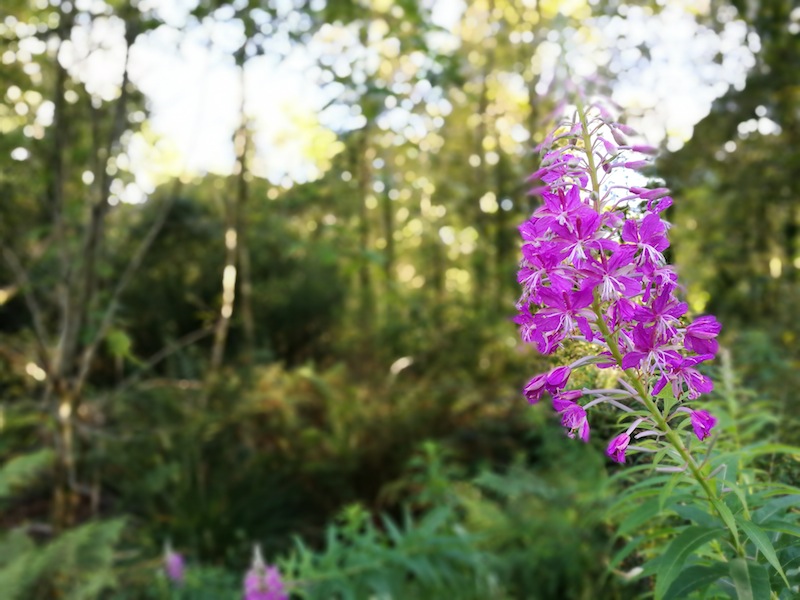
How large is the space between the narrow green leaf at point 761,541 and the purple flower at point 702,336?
22 cm

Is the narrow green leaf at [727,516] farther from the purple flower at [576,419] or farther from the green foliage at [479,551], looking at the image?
the green foliage at [479,551]

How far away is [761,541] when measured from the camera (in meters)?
0.96

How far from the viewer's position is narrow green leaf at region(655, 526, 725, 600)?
1005 mm

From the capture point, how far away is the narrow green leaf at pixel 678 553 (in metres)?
1.00

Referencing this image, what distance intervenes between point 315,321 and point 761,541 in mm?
8262

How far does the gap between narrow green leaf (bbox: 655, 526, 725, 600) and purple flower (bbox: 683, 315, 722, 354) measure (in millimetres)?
251

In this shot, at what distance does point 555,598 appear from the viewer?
368cm

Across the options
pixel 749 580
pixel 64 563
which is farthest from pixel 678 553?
pixel 64 563

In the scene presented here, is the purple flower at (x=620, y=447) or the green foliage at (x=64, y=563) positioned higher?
the purple flower at (x=620, y=447)

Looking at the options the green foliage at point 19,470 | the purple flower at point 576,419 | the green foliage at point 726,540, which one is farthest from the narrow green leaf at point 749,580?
the green foliage at point 19,470

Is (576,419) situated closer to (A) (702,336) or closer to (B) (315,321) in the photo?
(A) (702,336)

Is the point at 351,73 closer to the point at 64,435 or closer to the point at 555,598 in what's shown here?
the point at 64,435

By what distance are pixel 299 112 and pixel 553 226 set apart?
10960 mm

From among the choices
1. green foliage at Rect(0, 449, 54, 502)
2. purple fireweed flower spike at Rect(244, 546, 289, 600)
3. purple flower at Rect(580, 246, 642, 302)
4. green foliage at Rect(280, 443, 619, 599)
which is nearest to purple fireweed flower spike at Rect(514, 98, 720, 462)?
purple flower at Rect(580, 246, 642, 302)
